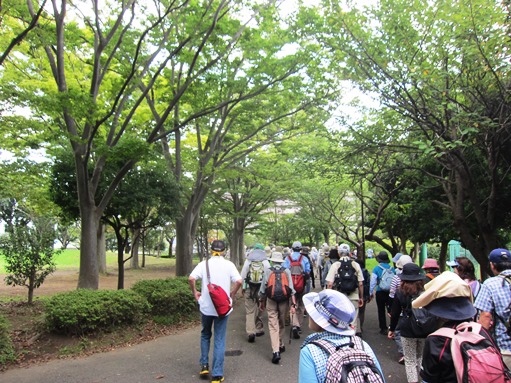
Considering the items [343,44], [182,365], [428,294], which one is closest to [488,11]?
[343,44]

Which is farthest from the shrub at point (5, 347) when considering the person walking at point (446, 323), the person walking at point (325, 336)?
the person walking at point (446, 323)

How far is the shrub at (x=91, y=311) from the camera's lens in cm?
594

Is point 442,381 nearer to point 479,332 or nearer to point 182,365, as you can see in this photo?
point 479,332

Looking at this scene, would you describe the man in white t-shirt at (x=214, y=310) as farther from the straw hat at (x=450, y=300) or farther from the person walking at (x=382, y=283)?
the person walking at (x=382, y=283)

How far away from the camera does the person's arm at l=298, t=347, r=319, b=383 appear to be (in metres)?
1.98

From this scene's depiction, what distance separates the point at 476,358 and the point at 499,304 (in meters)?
1.49

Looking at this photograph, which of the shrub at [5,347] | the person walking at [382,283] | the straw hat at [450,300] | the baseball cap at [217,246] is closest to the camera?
the straw hat at [450,300]

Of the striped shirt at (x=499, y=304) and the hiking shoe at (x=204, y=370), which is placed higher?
the striped shirt at (x=499, y=304)

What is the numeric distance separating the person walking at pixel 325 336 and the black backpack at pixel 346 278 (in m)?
4.33

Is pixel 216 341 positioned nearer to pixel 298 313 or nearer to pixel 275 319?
pixel 275 319

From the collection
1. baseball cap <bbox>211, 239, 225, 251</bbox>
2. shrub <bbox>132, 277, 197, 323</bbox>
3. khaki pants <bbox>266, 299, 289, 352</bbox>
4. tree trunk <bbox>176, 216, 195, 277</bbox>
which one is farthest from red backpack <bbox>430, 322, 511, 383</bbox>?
tree trunk <bbox>176, 216, 195, 277</bbox>

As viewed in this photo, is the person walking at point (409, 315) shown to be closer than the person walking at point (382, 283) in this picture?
Yes

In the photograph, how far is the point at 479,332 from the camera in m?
2.17

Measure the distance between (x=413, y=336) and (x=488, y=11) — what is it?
5.23m
